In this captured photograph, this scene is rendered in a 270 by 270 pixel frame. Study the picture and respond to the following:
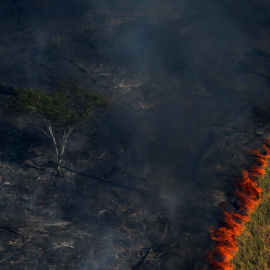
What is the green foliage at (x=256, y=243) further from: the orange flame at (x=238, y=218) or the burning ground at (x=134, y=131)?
the burning ground at (x=134, y=131)

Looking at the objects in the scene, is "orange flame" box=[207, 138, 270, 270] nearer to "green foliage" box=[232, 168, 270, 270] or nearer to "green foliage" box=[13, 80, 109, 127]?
"green foliage" box=[232, 168, 270, 270]

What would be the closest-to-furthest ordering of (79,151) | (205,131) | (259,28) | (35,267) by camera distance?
(35,267)
(79,151)
(205,131)
(259,28)

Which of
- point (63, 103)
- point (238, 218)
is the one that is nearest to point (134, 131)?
point (63, 103)

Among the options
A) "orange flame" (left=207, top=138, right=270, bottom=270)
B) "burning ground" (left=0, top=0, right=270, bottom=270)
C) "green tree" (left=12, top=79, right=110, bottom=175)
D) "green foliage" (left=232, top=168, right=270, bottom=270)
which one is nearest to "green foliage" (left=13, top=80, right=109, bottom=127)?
"green tree" (left=12, top=79, right=110, bottom=175)

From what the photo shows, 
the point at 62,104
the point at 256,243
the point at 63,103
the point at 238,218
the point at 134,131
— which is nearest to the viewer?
the point at 256,243

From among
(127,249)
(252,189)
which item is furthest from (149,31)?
(127,249)

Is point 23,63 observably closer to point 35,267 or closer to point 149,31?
point 149,31

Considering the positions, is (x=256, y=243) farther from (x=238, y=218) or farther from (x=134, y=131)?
(x=134, y=131)
